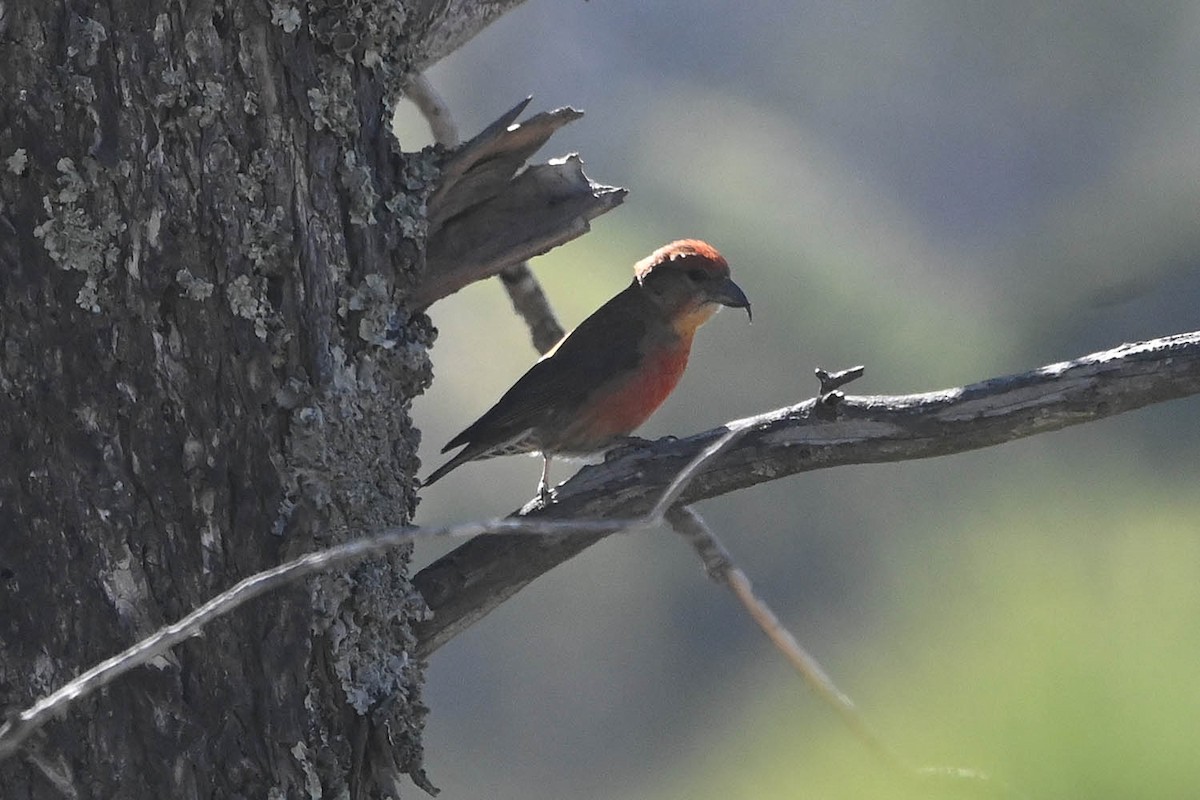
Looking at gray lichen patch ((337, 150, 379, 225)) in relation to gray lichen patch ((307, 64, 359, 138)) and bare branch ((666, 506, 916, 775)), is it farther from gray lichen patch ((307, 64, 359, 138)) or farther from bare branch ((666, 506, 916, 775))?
bare branch ((666, 506, 916, 775))

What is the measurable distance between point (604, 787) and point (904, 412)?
434 cm

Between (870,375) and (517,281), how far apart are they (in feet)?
12.8

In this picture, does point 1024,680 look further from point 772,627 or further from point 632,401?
point 632,401

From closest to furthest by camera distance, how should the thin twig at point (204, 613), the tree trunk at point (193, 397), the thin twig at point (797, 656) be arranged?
1. the thin twig at point (797, 656)
2. the thin twig at point (204, 613)
3. the tree trunk at point (193, 397)

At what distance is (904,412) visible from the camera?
260 centimetres

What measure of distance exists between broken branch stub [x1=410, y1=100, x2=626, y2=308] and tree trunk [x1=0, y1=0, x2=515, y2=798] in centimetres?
36

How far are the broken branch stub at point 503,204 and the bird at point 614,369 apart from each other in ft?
5.44

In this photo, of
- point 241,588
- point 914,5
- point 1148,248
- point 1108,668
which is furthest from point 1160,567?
point 914,5

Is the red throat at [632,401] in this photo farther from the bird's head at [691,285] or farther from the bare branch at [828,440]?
the bare branch at [828,440]

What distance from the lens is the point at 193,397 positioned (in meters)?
2.25

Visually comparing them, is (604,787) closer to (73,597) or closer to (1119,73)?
(73,597)

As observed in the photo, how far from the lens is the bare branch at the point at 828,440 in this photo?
2.52 metres

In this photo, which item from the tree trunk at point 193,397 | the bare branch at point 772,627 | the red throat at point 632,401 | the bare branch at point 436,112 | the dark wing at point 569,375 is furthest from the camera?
the red throat at point 632,401

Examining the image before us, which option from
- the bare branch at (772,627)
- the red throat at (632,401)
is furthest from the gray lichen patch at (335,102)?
the red throat at (632,401)
